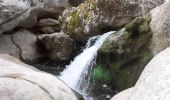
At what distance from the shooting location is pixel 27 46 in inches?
473

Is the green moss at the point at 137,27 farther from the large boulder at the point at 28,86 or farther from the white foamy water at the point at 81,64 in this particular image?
the large boulder at the point at 28,86

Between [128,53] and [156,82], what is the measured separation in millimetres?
6145

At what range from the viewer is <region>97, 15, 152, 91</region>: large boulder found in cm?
880

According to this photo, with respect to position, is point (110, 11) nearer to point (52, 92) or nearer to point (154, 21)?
point (154, 21)

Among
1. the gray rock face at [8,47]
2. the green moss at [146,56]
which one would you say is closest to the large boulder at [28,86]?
the green moss at [146,56]

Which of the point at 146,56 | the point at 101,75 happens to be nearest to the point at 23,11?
the point at 101,75

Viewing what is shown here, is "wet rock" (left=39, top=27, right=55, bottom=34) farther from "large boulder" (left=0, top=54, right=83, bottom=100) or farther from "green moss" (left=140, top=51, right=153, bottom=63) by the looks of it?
"large boulder" (left=0, top=54, right=83, bottom=100)

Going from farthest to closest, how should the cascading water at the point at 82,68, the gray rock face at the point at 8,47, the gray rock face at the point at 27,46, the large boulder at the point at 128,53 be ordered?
1. the gray rock face at the point at 27,46
2. the gray rock face at the point at 8,47
3. the cascading water at the point at 82,68
4. the large boulder at the point at 128,53

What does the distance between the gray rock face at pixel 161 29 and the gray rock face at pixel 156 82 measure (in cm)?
515

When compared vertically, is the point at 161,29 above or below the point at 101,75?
above

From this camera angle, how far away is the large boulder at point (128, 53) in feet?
28.9

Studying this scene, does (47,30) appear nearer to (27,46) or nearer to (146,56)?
(27,46)

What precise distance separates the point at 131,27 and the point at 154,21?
0.56 m

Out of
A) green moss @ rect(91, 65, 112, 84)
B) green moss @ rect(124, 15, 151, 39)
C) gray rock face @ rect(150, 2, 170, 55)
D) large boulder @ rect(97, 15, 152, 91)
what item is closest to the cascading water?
green moss @ rect(91, 65, 112, 84)
